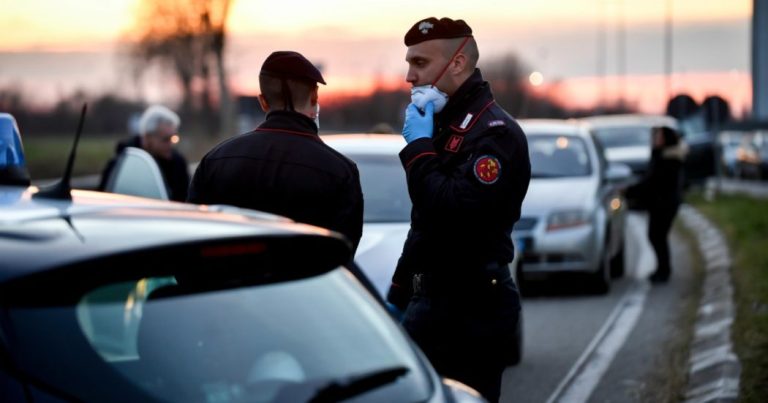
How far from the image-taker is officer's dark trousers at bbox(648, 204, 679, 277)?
49.5 ft

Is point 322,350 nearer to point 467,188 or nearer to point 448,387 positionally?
point 448,387

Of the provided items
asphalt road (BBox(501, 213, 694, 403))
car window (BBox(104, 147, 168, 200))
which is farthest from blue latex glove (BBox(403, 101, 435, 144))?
car window (BBox(104, 147, 168, 200))

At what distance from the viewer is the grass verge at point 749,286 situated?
7949 mm

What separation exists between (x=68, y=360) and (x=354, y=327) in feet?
2.51

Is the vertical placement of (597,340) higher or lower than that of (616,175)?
lower

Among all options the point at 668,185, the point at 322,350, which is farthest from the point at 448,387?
the point at 668,185

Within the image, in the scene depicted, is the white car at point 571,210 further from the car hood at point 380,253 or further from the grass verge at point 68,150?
the grass verge at point 68,150

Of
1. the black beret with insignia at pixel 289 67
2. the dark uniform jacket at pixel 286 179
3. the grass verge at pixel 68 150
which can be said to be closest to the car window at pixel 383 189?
the black beret with insignia at pixel 289 67

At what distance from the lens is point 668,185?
15.5 meters

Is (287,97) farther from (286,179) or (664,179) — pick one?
→ (664,179)

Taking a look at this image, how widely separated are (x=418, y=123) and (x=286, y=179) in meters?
0.56

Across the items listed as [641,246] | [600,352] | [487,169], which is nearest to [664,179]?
[641,246]

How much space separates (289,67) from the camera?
532cm

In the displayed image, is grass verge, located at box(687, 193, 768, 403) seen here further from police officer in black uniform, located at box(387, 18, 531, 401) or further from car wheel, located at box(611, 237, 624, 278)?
police officer in black uniform, located at box(387, 18, 531, 401)
